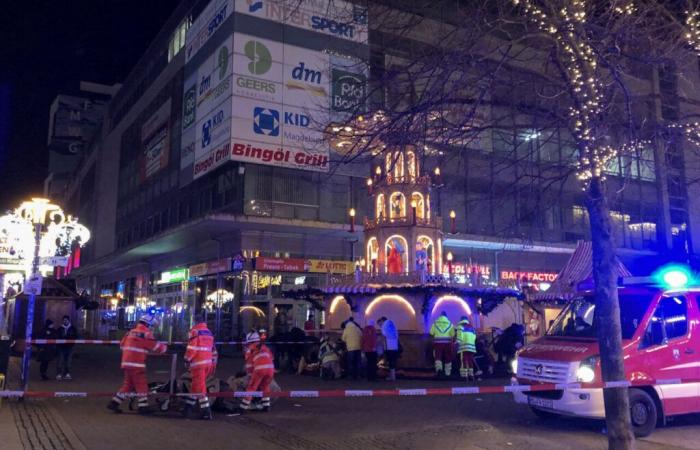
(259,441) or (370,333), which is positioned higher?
(370,333)

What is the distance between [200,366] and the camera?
10.2 metres

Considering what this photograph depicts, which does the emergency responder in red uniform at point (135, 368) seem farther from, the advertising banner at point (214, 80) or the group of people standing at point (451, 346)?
the advertising banner at point (214, 80)

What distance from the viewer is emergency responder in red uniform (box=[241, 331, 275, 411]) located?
35.9ft

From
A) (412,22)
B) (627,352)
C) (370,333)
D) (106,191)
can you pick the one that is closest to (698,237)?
(370,333)

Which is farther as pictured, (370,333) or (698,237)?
(698,237)

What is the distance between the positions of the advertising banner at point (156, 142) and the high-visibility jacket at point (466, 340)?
2663 centimetres

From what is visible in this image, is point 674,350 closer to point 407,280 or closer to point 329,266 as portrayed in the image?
point 407,280

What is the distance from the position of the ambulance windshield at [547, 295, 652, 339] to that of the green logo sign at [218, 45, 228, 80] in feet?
75.5

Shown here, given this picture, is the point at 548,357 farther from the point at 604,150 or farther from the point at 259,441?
the point at 259,441

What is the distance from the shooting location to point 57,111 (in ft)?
301

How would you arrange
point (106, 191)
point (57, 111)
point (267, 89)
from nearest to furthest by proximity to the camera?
point (267, 89)
point (106, 191)
point (57, 111)

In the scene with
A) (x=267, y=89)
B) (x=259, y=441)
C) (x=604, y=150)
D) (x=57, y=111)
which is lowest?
(x=259, y=441)

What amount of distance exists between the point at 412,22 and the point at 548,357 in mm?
5771

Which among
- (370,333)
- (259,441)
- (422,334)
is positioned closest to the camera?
(259,441)
